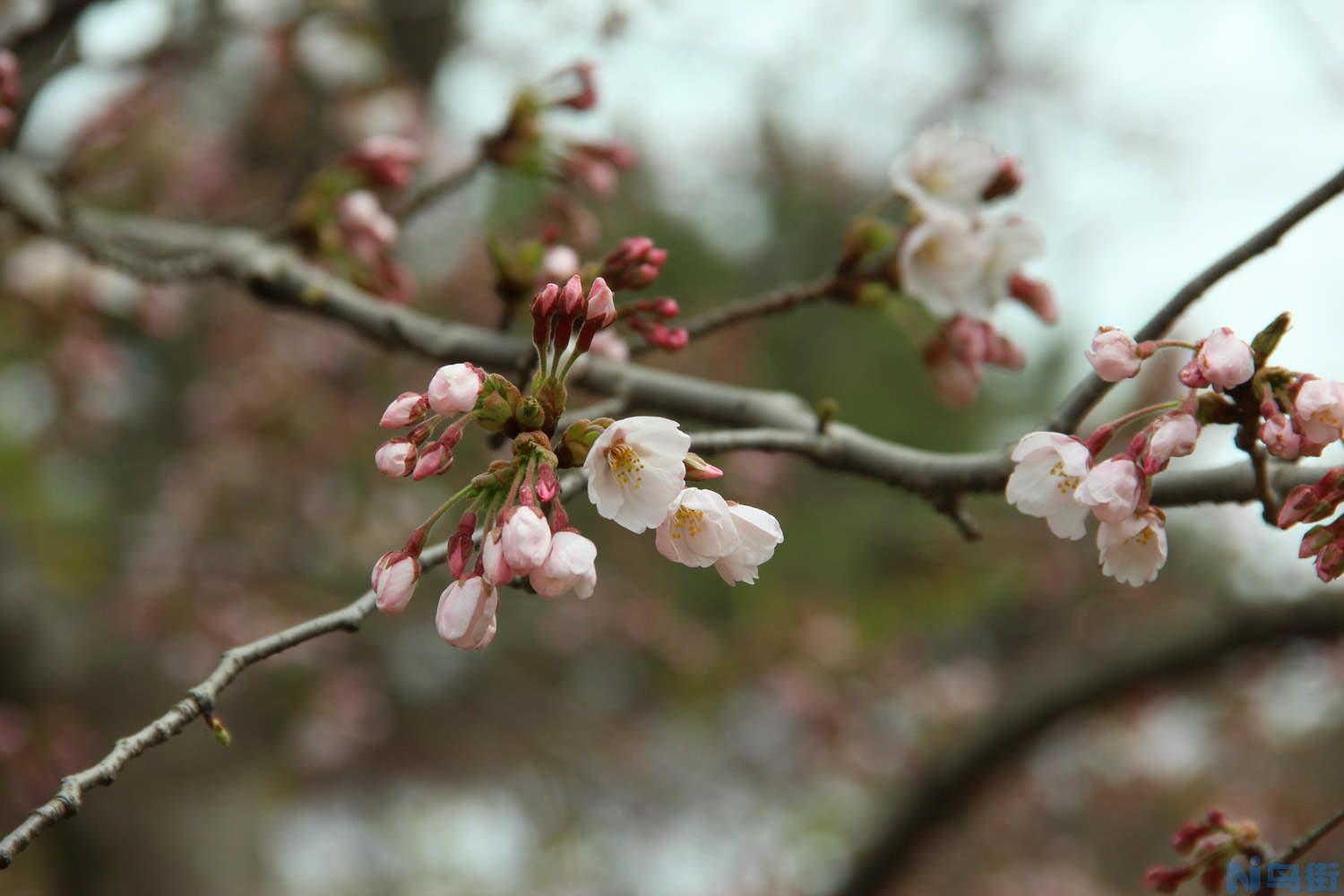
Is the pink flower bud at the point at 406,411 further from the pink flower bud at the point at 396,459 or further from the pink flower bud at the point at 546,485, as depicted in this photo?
the pink flower bud at the point at 546,485

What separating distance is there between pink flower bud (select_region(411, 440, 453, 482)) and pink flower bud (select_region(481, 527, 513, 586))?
0.08m

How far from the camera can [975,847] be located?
6051mm

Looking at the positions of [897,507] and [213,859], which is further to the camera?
[897,507]

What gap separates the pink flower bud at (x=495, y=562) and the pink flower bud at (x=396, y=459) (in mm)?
99

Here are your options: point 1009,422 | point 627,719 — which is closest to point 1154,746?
point 1009,422

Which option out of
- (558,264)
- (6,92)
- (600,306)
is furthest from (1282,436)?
(6,92)

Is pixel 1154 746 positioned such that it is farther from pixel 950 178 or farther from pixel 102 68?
pixel 102 68

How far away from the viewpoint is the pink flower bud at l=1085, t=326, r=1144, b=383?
38.8 inches

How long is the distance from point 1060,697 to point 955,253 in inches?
83.1

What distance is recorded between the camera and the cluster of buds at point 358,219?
6.04 ft

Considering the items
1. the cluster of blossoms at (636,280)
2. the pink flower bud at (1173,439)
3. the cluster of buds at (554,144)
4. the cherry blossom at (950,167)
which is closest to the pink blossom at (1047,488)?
the pink flower bud at (1173,439)

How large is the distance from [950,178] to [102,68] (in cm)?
201

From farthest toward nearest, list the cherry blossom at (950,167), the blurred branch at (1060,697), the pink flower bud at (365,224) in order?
the blurred branch at (1060,697), the pink flower bud at (365,224), the cherry blossom at (950,167)

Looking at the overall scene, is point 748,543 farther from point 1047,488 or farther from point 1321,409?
point 1321,409
